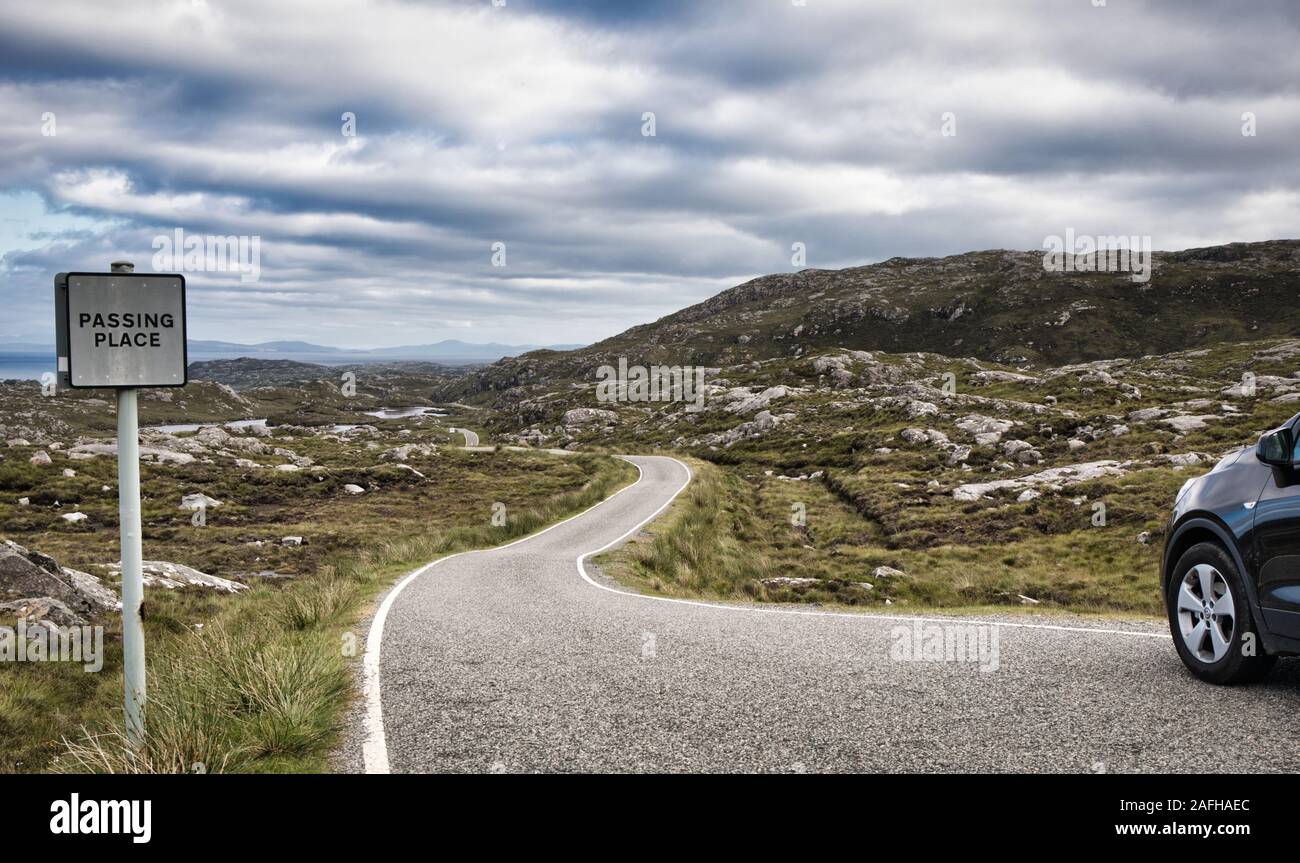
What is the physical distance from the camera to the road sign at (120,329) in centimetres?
558

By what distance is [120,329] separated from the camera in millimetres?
5754

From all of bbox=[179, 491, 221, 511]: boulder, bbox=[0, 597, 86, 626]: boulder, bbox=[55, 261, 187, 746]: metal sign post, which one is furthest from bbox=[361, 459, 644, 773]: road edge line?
bbox=[179, 491, 221, 511]: boulder

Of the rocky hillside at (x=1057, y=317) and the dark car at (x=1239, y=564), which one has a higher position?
the rocky hillside at (x=1057, y=317)

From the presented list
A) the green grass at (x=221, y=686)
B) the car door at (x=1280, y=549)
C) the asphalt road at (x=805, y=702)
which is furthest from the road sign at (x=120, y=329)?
the car door at (x=1280, y=549)

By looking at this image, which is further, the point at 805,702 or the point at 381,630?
the point at 381,630

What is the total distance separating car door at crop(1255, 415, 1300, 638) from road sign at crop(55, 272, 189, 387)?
27.8ft

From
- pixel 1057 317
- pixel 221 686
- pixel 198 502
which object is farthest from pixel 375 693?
pixel 1057 317

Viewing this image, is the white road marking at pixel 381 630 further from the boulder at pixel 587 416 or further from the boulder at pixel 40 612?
the boulder at pixel 587 416

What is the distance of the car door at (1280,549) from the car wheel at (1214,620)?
26 cm

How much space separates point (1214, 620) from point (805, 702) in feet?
11.7

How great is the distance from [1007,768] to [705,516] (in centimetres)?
3102

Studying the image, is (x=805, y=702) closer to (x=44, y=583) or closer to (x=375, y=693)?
(x=375, y=693)
